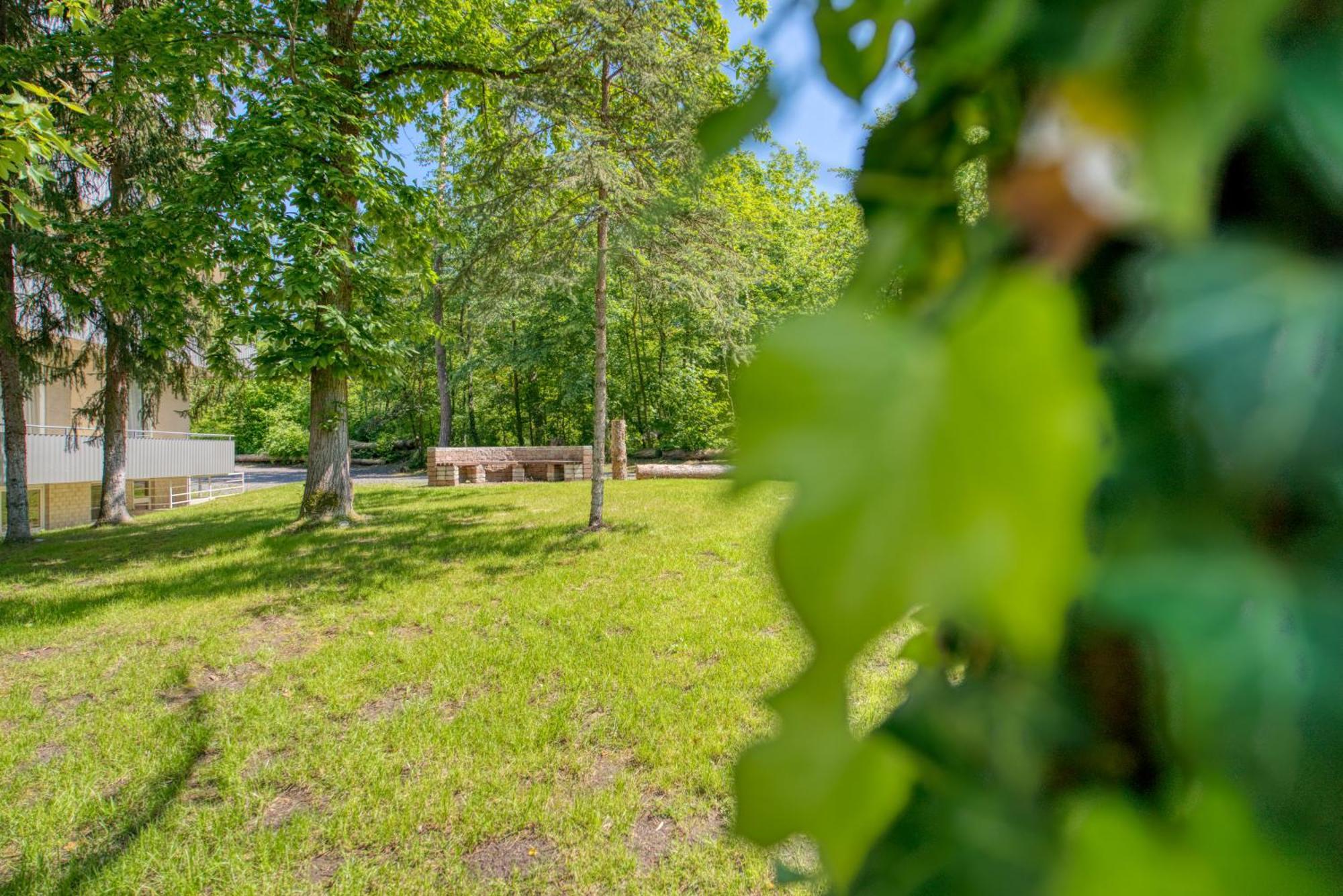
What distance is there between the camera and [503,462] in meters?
16.8

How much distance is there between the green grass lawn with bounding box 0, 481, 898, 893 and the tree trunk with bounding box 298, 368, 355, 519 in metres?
2.38

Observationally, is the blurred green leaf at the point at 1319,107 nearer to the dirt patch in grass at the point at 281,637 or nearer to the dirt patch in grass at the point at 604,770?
the dirt patch in grass at the point at 604,770

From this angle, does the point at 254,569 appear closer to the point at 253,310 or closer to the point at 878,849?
the point at 253,310

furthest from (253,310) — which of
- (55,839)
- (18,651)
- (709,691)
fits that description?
(709,691)

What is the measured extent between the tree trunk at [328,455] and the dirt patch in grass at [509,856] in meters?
7.85

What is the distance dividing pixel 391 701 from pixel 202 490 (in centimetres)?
2260

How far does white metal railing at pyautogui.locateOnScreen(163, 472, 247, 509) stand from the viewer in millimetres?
18547

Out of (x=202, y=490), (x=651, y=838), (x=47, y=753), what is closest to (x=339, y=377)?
(x=47, y=753)

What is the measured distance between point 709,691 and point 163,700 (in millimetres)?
3493

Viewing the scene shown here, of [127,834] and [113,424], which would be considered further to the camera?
[113,424]

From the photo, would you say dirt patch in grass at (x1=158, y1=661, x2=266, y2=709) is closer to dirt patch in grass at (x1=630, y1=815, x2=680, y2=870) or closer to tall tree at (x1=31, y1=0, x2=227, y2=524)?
dirt patch in grass at (x1=630, y1=815, x2=680, y2=870)

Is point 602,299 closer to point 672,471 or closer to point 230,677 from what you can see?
point 230,677

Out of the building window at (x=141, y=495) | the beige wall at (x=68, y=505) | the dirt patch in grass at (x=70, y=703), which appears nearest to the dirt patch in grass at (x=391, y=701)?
the dirt patch in grass at (x=70, y=703)

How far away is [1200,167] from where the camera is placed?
195mm
